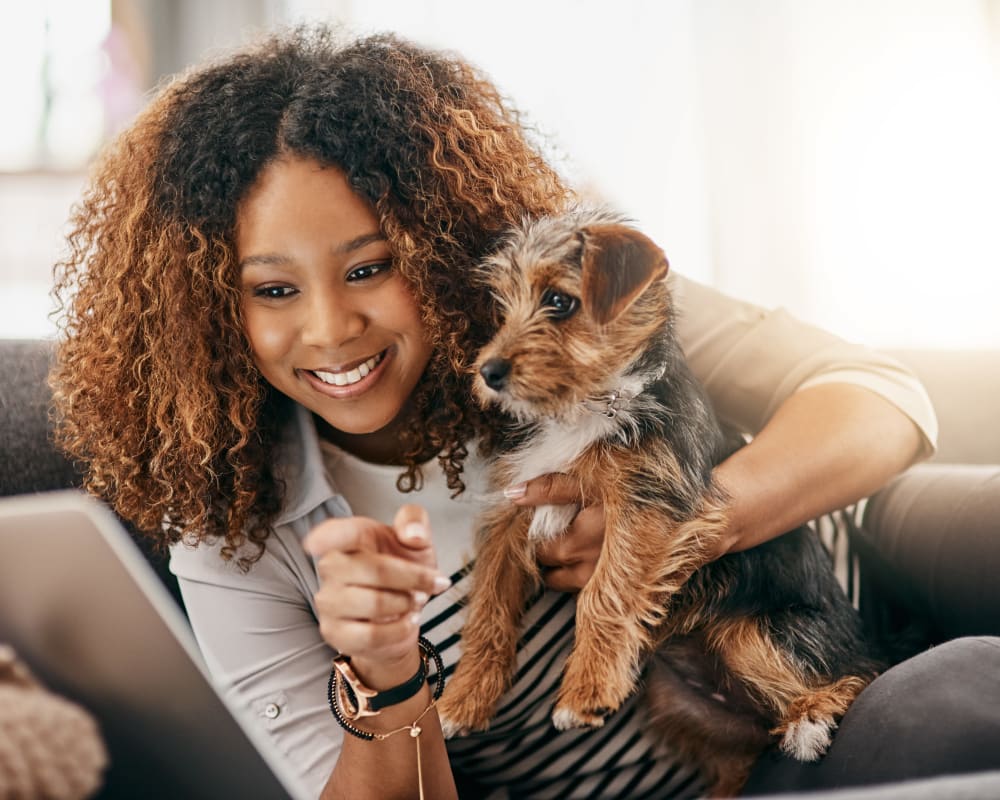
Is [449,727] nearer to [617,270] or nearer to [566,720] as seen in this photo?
[566,720]

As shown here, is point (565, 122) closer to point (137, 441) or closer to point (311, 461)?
point (311, 461)

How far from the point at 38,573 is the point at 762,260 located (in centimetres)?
208

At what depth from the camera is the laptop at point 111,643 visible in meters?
0.81

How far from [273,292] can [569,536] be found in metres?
0.57

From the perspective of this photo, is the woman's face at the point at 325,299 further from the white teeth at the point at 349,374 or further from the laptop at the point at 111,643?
the laptop at the point at 111,643

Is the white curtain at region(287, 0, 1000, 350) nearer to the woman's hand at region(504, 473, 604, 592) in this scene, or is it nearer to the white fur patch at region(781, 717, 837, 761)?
the woman's hand at region(504, 473, 604, 592)

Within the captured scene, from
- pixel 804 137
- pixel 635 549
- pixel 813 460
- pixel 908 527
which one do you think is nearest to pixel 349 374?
pixel 635 549

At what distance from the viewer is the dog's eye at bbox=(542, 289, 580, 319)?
3.85 ft

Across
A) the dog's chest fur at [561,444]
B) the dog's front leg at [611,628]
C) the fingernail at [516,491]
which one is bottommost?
the dog's front leg at [611,628]

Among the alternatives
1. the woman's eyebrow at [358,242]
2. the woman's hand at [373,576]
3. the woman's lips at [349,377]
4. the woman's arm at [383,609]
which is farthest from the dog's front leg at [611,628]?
the woman's eyebrow at [358,242]

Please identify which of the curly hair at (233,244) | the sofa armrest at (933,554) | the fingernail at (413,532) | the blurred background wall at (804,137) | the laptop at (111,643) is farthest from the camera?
the blurred background wall at (804,137)

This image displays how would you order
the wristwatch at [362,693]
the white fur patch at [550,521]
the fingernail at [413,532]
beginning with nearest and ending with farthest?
the fingernail at [413,532], the wristwatch at [362,693], the white fur patch at [550,521]

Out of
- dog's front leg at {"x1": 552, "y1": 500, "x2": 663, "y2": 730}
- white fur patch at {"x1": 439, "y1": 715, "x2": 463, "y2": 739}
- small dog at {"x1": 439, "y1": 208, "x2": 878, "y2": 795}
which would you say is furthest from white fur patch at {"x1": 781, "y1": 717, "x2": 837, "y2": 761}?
white fur patch at {"x1": 439, "y1": 715, "x2": 463, "y2": 739}

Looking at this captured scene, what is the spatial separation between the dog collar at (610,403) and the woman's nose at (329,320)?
0.34 metres
